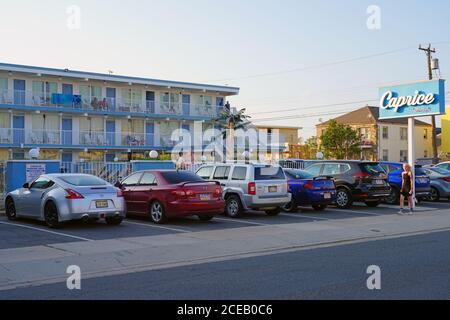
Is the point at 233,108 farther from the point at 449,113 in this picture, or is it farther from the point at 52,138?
the point at 449,113

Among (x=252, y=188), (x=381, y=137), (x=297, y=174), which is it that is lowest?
(x=252, y=188)

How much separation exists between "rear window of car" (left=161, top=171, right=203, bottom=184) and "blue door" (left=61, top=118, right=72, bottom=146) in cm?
2988

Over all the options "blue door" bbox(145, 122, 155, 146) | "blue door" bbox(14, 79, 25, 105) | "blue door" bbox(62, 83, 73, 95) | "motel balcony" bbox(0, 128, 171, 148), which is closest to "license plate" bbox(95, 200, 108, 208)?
"motel balcony" bbox(0, 128, 171, 148)

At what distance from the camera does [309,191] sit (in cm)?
1900

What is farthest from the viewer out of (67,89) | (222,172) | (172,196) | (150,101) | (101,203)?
(150,101)

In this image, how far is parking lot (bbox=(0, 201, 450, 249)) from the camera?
42.0ft

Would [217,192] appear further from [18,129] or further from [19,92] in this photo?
[19,92]

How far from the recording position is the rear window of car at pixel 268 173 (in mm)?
17234

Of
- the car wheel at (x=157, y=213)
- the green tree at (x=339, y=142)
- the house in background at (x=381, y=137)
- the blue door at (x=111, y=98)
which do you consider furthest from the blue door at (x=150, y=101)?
the car wheel at (x=157, y=213)

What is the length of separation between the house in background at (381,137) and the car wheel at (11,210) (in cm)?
5358

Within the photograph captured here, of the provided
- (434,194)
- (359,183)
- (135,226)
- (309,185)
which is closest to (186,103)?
(434,194)

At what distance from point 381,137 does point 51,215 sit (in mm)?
58117

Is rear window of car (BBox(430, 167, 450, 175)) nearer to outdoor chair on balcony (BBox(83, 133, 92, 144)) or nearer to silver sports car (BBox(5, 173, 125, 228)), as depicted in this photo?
silver sports car (BBox(5, 173, 125, 228))
